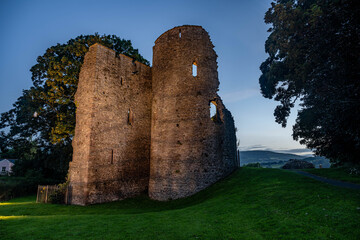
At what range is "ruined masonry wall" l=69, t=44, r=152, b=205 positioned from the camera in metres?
14.0

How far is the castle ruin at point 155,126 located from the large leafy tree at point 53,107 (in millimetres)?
3454

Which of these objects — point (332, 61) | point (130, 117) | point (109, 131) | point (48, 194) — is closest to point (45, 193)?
point (48, 194)

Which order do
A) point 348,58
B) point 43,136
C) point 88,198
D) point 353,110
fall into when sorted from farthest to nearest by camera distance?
point 43,136 → point 88,198 → point 348,58 → point 353,110

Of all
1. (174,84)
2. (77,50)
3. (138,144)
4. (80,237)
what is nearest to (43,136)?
(77,50)

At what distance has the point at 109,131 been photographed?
1520cm

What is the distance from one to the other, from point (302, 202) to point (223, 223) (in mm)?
3648

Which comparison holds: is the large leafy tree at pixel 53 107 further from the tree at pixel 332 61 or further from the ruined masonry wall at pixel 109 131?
the tree at pixel 332 61

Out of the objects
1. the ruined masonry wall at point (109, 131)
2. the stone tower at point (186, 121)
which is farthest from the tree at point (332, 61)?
the ruined masonry wall at point (109, 131)

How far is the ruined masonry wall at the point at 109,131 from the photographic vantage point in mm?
13953

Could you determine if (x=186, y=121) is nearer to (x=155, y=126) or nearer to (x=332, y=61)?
(x=155, y=126)

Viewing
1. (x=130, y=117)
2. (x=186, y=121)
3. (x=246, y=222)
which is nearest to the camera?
(x=246, y=222)

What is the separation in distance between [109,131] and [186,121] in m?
6.22

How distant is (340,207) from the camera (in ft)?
22.7

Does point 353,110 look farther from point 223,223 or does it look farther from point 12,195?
point 12,195
